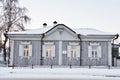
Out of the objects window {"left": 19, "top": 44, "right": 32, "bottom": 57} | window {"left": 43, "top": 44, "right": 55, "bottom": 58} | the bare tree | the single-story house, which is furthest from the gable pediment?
the bare tree

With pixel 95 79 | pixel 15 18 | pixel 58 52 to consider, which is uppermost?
pixel 15 18

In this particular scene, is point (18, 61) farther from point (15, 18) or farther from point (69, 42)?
→ point (15, 18)

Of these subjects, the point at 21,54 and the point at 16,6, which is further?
the point at 16,6

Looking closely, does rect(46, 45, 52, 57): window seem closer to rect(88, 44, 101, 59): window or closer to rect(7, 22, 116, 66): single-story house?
rect(7, 22, 116, 66): single-story house

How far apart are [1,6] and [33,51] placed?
17.0 metres

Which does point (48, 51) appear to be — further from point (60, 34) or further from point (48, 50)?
point (60, 34)

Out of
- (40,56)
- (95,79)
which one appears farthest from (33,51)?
(95,79)

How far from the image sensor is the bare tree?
47125 millimetres

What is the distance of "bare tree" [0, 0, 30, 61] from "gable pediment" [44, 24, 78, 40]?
594 inches

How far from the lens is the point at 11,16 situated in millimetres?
47781

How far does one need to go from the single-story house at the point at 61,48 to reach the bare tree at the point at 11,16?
13.8m

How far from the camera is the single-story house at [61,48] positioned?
111 feet

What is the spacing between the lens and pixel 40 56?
1330 inches

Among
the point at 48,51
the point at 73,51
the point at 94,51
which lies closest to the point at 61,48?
the point at 73,51
